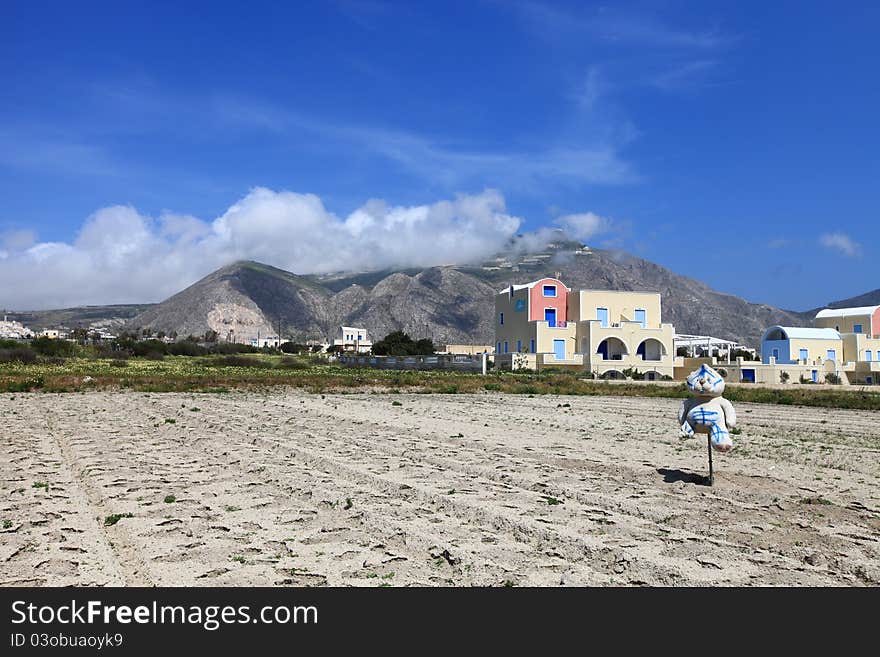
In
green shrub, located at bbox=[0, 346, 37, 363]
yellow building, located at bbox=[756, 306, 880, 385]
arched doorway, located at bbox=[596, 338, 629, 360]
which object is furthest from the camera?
arched doorway, located at bbox=[596, 338, 629, 360]

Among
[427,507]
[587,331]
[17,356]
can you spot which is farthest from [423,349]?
[427,507]

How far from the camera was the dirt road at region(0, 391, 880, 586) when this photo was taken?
5.69 m

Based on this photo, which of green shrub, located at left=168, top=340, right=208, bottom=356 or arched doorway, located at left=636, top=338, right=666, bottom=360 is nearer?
arched doorway, located at left=636, top=338, right=666, bottom=360

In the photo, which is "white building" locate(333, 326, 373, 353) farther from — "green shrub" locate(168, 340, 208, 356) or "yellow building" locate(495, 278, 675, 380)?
"yellow building" locate(495, 278, 675, 380)

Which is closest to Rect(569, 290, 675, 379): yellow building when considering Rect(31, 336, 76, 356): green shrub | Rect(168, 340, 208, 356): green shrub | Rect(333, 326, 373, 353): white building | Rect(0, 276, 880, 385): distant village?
Rect(0, 276, 880, 385): distant village

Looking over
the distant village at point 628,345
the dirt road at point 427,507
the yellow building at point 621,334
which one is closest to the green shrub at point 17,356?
the distant village at point 628,345

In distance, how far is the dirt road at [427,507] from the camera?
18.7ft

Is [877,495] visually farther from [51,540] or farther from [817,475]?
[51,540]

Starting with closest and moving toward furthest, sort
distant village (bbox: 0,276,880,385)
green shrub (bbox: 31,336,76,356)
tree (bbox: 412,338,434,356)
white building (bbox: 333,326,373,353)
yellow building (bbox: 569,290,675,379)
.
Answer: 1. distant village (bbox: 0,276,880,385)
2. yellow building (bbox: 569,290,675,379)
3. green shrub (bbox: 31,336,76,356)
4. tree (bbox: 412,338,434,356)
5. white building (bbox: 333,326,373,353)

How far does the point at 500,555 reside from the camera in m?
6.10

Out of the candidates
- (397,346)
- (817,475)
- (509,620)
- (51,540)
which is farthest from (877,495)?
(397,346)

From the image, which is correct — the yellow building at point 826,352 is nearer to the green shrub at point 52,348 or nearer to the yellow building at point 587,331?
the yellow building at point 587,331

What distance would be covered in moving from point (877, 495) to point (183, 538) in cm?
833

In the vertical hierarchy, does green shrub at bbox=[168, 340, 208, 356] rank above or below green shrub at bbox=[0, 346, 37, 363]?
above
